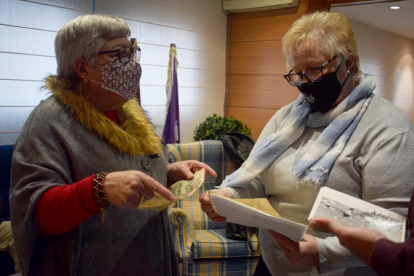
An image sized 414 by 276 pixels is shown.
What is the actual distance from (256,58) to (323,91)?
11.6 feet

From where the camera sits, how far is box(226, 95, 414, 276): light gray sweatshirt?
1.09m

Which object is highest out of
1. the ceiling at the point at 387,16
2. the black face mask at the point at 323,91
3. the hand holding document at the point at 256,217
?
the ceiling at the point at 387,16

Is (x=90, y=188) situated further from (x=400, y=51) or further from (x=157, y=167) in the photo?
(x=400, y=51)

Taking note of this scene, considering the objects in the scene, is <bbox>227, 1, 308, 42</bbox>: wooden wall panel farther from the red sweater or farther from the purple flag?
the red sweater

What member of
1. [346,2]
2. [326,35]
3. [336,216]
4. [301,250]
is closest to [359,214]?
[336,216]

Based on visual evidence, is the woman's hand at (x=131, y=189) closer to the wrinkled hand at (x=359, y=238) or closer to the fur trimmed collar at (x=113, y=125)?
the fur trimmed collar at (x=113, y=125)

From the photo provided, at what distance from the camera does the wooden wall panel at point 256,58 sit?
450 centimetres

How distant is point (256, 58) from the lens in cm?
473

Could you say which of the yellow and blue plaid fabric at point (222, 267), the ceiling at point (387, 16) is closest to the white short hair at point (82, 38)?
the yellow and blue plaid fabric at point (222, 267)

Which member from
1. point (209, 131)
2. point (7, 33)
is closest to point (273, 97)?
point (209, 131)

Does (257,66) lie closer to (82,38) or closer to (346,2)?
(346,2)

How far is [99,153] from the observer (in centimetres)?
118

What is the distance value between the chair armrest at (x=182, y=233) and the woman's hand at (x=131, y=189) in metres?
1.77

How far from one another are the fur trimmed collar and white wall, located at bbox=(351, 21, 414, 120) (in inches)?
103
